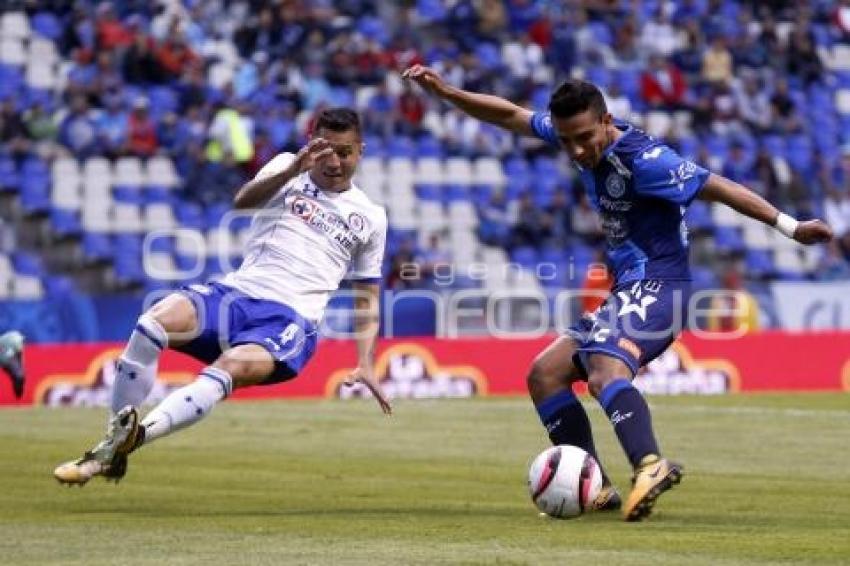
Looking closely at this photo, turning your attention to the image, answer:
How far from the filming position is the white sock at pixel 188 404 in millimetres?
10781

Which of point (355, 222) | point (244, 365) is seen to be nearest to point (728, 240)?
point (355, 222)

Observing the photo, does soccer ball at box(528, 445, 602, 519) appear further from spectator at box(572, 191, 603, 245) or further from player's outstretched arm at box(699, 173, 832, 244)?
spectator at box(572, 191, 603, 245)

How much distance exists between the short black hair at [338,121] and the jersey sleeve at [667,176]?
73.2 inches

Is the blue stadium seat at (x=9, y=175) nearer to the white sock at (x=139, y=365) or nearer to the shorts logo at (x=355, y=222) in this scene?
the shorts logo at (x=355, y=222)

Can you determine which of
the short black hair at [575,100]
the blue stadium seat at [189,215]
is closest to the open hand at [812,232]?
the short black hair at [575,100]

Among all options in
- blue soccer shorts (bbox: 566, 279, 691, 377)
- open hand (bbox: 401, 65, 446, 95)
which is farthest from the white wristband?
open hand (bbox: 401, 65, 446, 95)

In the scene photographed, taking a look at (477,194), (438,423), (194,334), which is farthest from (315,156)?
(477,194)

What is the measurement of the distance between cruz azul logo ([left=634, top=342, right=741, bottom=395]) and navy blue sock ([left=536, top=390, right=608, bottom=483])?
14362 mm

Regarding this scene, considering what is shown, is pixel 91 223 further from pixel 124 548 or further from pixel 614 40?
pixel 124 548

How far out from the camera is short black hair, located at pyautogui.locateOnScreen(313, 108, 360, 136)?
1159 centimetres

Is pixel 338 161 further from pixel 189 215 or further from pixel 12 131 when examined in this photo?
pixel 12 131

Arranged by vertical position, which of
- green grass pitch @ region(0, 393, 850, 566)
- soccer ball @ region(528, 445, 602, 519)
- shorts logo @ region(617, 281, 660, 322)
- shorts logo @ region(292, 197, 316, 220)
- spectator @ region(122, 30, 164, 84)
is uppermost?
spectator @ region(122, 30, 164, 84)

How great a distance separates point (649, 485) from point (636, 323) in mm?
1102

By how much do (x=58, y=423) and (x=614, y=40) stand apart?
18.3 meters
